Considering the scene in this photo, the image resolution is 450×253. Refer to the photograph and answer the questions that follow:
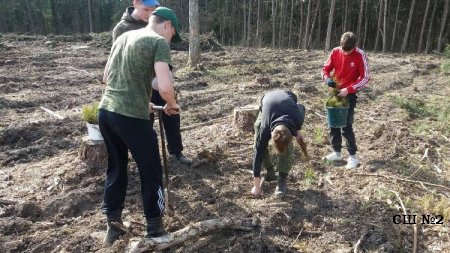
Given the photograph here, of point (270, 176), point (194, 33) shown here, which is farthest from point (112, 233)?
point (194, 33)

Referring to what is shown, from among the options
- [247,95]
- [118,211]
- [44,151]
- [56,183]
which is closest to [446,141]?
[247,95]

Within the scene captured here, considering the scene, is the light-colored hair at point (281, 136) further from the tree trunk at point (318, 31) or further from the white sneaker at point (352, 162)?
the tree trunk at point (318, 31)

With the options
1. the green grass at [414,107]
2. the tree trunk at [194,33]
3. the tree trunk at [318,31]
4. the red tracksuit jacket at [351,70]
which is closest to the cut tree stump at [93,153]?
the red tracksuit jacket at [351,70]

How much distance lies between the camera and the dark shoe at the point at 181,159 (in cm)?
530

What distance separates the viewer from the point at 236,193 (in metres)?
4.68

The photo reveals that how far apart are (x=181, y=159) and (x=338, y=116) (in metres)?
2.11

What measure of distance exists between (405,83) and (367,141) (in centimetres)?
627

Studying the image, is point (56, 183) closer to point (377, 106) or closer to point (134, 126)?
point (134, 126)

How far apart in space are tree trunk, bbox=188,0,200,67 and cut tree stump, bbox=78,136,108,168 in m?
9.02

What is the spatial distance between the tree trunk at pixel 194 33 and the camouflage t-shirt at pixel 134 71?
34.4ft

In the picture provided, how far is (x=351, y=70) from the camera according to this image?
538cm

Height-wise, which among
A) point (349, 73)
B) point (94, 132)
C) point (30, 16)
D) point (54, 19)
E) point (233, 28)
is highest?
point (349, 73)

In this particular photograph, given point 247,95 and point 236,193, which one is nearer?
point 236,193

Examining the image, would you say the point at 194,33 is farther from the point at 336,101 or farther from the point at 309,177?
the point at 309,177
